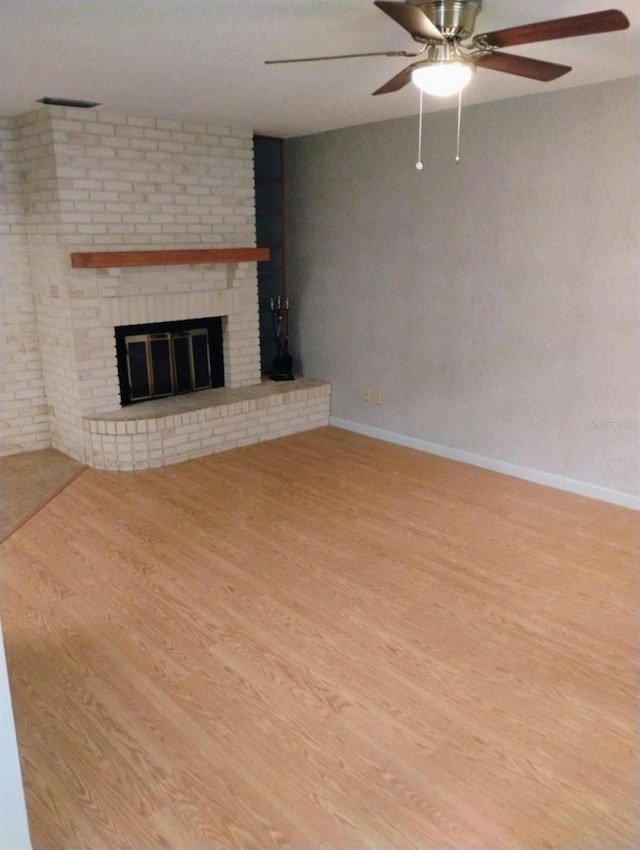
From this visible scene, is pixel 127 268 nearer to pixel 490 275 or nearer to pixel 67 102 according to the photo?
pixel 67 102

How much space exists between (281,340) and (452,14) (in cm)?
368

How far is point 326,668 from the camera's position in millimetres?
2504

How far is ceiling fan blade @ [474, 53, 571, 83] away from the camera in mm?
2453

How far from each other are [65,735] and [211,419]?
2.92 meters

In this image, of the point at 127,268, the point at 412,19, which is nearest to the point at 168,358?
the point at 127,268

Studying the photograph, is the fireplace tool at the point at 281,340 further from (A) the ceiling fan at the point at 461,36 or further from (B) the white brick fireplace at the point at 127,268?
(A) the ceiling fan at the point at 461,36

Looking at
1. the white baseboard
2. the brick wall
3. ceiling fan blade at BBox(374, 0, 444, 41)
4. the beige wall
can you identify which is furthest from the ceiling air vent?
the white baseboard

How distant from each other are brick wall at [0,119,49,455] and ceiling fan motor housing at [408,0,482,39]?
3.35 m

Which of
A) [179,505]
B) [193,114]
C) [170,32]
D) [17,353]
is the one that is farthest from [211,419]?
[170,32]

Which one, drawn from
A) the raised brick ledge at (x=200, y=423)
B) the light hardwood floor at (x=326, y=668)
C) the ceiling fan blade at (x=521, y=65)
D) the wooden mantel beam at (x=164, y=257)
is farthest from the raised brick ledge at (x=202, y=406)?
the ceiling fan blade at (x=521, y=65)

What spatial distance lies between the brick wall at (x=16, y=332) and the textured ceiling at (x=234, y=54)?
0.49 meters

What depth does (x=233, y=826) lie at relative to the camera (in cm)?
183

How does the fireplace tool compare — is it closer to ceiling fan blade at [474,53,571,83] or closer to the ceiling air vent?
the ceiling air vent

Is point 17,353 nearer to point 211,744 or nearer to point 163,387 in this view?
point 163,387
